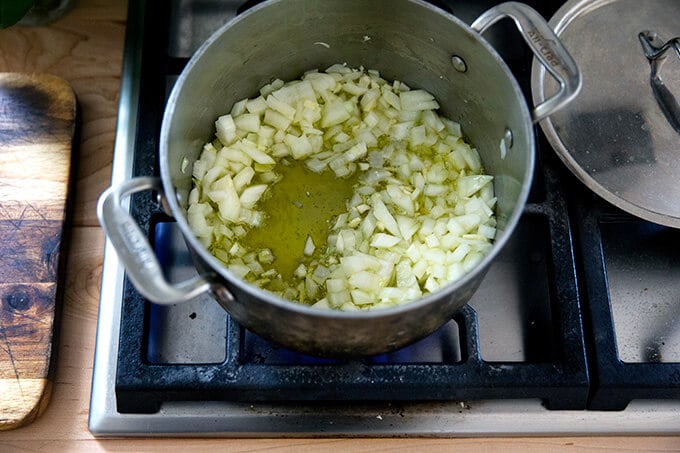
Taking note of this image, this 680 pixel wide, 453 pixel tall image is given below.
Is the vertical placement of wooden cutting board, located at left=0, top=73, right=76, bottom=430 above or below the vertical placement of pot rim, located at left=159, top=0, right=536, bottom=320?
below

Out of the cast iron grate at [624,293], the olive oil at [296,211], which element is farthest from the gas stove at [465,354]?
the olive oil at [296,211]

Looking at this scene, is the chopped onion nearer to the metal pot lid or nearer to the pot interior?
the pot interior

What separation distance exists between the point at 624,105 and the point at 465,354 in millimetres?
391

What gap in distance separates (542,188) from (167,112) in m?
0.47

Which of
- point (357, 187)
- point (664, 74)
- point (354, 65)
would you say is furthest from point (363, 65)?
point (664, 74)

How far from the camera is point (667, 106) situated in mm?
977

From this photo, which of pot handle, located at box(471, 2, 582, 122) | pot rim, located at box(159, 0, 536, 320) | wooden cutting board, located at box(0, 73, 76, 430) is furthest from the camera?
wooden cutting board, located at box(0, 73, 76, 430)

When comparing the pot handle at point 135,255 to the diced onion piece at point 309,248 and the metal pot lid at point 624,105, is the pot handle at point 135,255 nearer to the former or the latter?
the diced onion piece at point 309,248

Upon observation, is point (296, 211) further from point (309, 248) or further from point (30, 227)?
point (30, 227)

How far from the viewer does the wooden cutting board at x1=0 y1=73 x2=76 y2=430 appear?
896 mm

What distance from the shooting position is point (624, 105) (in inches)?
38.8

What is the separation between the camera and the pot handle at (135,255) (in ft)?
2.23

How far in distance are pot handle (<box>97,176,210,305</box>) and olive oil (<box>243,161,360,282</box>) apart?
0.22 m

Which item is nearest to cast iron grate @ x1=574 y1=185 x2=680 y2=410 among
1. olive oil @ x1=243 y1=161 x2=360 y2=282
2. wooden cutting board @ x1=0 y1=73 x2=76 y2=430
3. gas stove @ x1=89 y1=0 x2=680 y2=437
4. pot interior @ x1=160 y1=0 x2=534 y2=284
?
gas stove @ x1=89 y1=0 x2=680 y2=437
